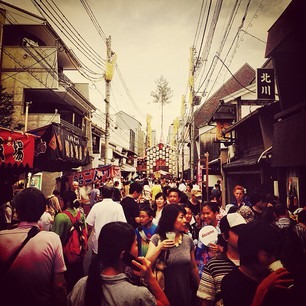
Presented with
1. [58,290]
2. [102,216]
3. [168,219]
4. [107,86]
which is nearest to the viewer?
[58,290]

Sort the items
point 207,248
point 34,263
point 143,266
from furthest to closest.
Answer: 1. point 207,248
2. point 34,263
3. point 143,266

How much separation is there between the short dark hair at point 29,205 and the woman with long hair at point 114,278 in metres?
1.14

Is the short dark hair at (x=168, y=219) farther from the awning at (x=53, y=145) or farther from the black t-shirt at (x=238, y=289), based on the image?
the awning at (x=53, y=145)

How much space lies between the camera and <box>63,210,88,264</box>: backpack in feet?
15.5

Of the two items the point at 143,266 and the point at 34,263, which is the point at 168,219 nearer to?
the point at 143,266

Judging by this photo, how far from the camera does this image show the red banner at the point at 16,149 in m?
5.51

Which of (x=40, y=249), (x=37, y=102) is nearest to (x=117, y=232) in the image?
(x=40, y=249)

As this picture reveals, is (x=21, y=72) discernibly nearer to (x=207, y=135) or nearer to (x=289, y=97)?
(x=289, y=97)

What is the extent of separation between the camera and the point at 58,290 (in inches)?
103

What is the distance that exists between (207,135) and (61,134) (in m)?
26.2

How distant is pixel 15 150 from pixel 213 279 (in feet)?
17.2

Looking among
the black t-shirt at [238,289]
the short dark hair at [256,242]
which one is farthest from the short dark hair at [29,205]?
the short dark hair at [256,242]

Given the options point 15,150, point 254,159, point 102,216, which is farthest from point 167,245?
point 254,159

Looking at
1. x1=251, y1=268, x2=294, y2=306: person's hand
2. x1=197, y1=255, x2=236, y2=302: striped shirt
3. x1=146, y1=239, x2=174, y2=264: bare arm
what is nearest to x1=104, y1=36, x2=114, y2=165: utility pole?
x1=146, y1=239, x2=174, y2=264: bare arm
